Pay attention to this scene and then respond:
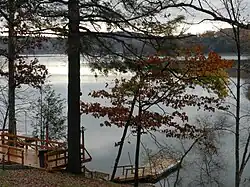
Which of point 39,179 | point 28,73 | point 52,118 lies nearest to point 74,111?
point 39,179

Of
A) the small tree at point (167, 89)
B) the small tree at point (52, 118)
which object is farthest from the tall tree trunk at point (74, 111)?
the small tree at point (52, 118)

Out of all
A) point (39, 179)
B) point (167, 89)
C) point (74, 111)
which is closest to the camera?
point (39, 179)

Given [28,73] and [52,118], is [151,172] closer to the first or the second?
[52,118]

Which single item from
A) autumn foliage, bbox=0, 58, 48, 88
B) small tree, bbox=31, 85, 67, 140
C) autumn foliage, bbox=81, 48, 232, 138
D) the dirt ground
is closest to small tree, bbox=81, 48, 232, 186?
autumn foliage, bbox=81, 48, 232, 138

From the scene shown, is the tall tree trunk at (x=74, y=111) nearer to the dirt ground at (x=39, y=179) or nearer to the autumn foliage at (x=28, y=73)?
the dirt ground at (x=39, y=179)

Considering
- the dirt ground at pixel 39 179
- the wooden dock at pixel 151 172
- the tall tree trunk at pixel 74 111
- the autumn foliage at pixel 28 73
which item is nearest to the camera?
the dirt ground at pixel 39 179

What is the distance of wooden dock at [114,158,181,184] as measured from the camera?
24.8 meters

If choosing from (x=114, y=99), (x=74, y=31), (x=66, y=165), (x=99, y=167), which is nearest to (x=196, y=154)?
(x=99, y=167)

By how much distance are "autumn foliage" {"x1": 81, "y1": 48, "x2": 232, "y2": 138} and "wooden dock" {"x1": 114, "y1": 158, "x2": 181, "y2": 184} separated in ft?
23.4

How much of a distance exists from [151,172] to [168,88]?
12.1m

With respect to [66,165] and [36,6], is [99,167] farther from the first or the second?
[36,6]

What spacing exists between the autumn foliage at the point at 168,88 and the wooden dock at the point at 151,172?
712cm

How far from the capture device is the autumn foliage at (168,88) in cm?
1380

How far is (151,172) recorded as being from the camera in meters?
27.4
